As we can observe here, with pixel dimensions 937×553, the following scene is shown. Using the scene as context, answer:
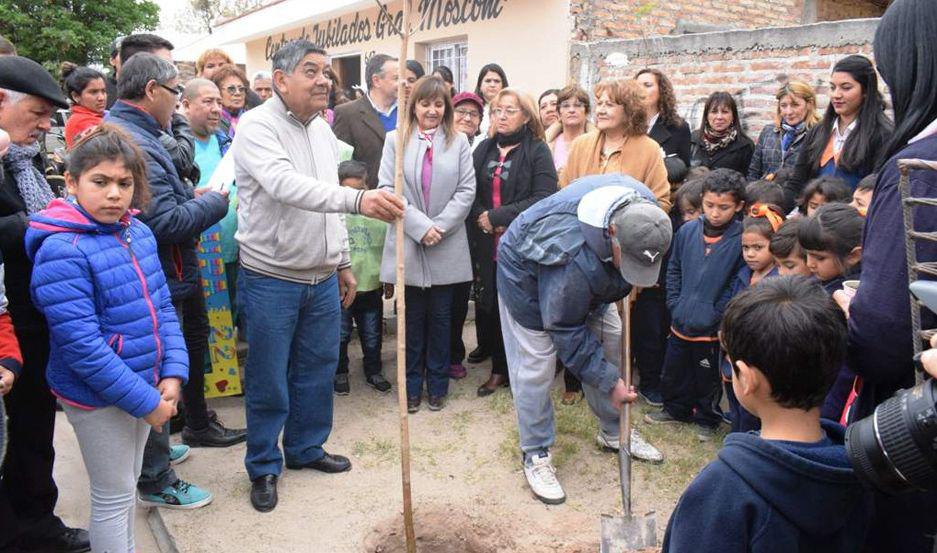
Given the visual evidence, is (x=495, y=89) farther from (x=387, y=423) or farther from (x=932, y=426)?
(x=932, y=426)

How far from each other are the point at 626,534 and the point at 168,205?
2.52m

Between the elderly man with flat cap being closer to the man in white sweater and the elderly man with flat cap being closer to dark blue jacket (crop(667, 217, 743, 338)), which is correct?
the man in white sweater

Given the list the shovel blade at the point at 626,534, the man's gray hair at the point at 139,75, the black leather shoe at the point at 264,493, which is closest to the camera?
the shovel blade at the point at 626,534

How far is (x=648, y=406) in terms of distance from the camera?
4629 millimetres

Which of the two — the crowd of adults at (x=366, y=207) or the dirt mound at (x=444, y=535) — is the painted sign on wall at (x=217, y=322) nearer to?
the crowd of adults at (x=366, y=207)

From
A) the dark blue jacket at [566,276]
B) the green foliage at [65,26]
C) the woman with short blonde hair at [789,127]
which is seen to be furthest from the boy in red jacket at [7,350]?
the green foliage at [65,26]

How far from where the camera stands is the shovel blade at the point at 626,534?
3.00 m

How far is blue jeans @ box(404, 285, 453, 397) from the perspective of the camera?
4602mm

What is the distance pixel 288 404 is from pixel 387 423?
1021 millimetres

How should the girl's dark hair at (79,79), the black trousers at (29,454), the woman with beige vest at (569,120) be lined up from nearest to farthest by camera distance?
the black trousers at (29,454) < the girl's dark hair at (79,79) < the woman with beige vest at (569,120)

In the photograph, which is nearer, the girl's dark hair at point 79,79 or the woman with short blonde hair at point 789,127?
the girl's dark hair at point 79,79

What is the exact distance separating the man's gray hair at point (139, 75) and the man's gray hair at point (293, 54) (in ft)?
1.79

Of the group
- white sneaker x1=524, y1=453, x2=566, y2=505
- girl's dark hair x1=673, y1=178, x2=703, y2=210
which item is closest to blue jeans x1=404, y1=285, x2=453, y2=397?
white sneaker x1=524, y1=453, x2=566, y2=505

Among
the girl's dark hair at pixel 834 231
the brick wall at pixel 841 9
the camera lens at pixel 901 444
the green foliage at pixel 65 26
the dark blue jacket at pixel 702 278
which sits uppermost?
the green foliage at pixel 65 26
